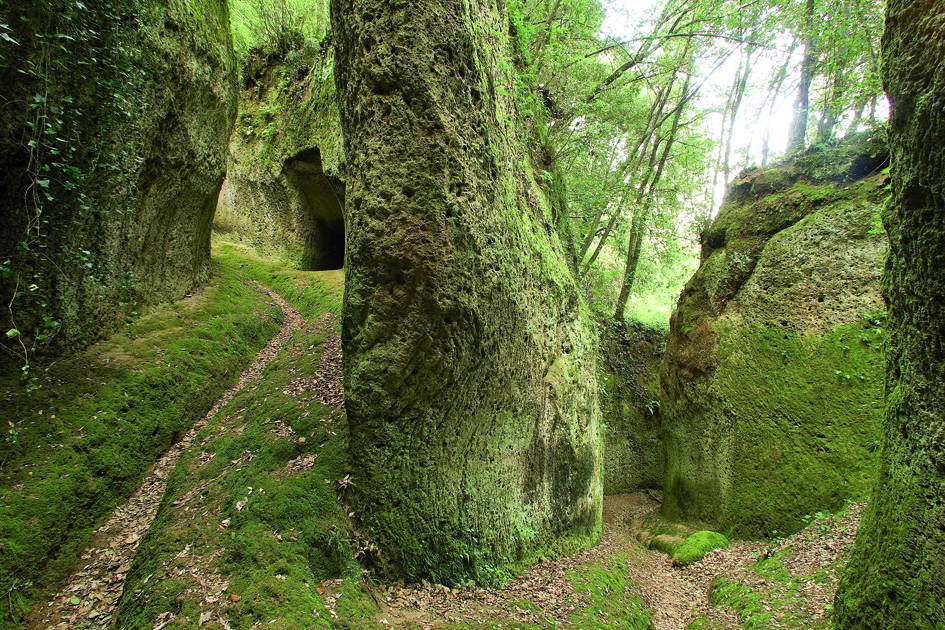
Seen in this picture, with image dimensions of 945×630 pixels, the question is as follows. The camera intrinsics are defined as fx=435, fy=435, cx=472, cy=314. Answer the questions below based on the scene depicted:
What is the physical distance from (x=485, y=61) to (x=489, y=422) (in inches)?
189

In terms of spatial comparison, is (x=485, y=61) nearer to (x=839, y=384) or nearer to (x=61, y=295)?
(x=61, y=295)

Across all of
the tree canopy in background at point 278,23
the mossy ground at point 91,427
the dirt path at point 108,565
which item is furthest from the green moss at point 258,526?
the tree canopy in background at point 278,23

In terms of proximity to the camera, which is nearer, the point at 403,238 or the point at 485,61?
the point at 403,238

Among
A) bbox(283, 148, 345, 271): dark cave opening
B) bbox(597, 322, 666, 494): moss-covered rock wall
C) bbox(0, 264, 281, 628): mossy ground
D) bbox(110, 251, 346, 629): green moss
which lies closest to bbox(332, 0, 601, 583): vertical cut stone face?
bbox(110, 251, 346, 629): green moss

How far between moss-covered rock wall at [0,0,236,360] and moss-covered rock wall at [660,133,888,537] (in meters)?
10.8

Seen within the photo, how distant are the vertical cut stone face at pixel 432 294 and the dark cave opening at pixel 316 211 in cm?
776

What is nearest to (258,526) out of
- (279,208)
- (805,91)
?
(279,208)

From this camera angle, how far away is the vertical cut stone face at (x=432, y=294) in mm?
4754

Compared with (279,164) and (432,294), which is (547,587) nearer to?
(432,294)

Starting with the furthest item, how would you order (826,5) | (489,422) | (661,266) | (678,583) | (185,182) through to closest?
1. (661,266)
2. (826,5)
3. (185,182)
4. (678,583)
5. (489,422)

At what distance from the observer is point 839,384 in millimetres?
7941

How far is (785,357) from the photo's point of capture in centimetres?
855

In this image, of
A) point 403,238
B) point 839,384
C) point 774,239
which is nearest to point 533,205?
point 403,238

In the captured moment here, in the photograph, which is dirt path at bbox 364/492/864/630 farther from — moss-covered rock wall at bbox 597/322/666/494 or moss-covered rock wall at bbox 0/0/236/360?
moss-covered rock wall at bbox 0/0/236/360
